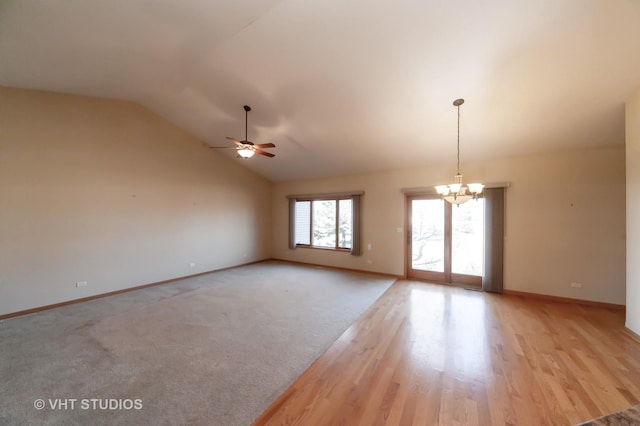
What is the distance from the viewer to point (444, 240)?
5133mm

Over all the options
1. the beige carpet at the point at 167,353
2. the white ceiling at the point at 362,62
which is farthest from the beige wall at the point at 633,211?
the beige carpet at the point at 167,353

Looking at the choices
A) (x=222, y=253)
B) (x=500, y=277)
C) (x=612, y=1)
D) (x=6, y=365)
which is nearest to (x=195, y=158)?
(x=222, y=253)

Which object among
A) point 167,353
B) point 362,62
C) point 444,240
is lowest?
point 167,353

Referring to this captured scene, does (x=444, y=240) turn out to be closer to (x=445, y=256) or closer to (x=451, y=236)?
(x=451, y=236)

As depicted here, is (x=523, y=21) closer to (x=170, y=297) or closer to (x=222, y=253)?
(x=170, y=297)

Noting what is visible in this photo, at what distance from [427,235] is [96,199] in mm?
6677

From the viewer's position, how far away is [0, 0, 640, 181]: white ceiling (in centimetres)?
220

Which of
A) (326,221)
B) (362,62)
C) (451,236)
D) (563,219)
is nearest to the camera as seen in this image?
(362,62)

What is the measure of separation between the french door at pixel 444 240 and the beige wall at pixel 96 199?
5.02m

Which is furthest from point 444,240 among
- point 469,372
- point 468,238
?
point 469,372

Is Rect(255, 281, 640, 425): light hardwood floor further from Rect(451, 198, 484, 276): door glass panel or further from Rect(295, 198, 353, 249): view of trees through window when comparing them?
Rect(295, 198, 353, 249): view of trees through window

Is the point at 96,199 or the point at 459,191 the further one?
the point at 96,199

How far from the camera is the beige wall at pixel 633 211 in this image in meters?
2.83

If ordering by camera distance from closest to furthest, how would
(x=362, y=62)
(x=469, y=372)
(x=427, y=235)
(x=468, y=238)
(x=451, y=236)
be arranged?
(x=469, y=372) < (x=362, y=62) < (x=468, y=238) < (x=451, y=236) < (x=427, y=235)
